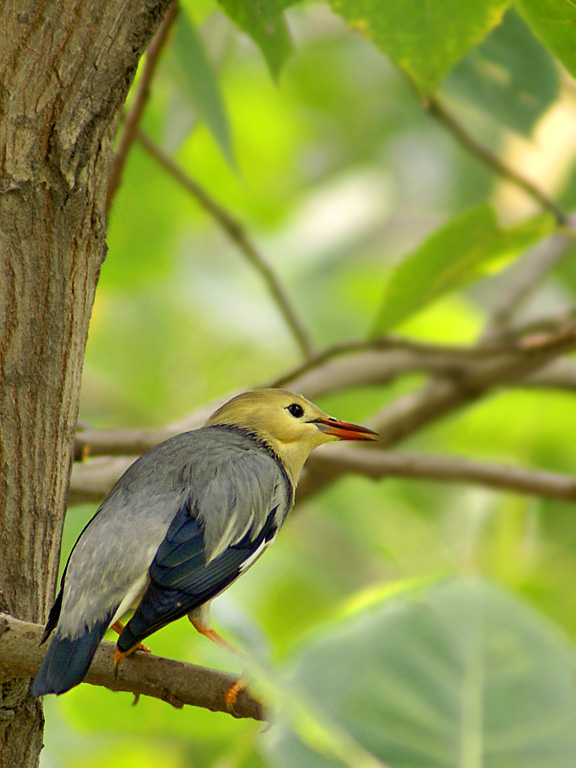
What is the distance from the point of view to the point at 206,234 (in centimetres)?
640

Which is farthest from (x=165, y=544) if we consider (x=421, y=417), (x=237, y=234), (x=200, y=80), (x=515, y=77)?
(x=421, y=417)

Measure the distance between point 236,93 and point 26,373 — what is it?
4919 millimetres

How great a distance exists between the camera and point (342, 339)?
16.2ft

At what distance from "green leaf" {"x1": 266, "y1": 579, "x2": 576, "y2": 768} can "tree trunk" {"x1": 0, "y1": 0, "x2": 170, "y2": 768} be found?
1.65 ft

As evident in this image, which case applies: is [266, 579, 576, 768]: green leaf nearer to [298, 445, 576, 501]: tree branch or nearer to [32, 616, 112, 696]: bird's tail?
[32, 616, 112, 696]: bird's tail

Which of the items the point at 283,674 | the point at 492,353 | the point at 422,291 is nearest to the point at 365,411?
the point at 492,353

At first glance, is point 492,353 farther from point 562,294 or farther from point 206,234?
point 206,234

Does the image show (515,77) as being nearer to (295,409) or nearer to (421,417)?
(295,409)

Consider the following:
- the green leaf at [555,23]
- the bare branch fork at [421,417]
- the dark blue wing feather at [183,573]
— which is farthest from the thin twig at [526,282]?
the green leaf at [555,23]

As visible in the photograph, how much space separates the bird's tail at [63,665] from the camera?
1.46 metres

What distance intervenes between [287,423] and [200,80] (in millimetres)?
888

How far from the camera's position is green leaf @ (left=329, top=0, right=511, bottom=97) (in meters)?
1.75

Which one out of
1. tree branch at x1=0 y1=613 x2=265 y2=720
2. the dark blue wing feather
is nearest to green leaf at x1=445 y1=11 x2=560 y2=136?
the dark blue wing feather

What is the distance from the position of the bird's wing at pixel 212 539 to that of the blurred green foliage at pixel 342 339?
0.12m
